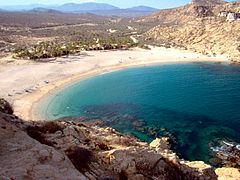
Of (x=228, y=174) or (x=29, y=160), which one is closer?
(x=29, y=160)

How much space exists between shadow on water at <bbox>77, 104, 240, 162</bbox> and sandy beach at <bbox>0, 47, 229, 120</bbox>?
12218 millimetres

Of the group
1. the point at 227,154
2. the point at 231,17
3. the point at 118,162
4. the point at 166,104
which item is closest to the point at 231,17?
the point at 231,17

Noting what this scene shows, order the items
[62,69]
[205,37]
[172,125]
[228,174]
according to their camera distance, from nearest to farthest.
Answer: [228,174]
[172,125]
[62,69]
[205,37]

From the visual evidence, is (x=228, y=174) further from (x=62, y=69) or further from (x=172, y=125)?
(x=62, y=69)

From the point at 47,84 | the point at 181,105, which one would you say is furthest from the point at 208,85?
the point at 47,84

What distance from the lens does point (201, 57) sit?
10581 cm

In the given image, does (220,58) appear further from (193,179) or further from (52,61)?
(193,179)

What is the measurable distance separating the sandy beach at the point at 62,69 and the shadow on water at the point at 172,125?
12.2m

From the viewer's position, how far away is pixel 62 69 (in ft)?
288

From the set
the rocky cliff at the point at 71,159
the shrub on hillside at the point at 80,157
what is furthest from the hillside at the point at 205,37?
the shrub on hillside at the point at 80,157

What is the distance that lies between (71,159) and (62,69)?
7059cm

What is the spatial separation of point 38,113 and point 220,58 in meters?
66.2

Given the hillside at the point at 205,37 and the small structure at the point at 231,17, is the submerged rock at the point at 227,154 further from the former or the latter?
the small structure at the point at 231,17

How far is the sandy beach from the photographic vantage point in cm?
6450
